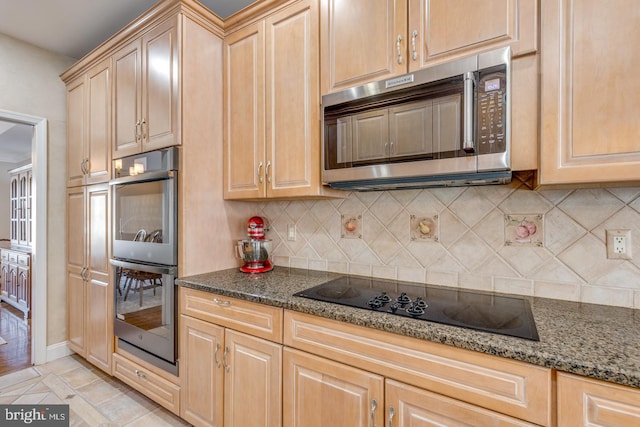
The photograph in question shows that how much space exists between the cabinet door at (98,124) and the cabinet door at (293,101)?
54.0 inches

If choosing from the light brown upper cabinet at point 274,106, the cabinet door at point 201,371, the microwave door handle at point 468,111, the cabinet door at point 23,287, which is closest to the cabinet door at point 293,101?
the light brown upper cabinet at point 274,106

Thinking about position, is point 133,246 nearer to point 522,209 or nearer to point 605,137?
point 522,209

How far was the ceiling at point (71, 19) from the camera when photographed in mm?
2141

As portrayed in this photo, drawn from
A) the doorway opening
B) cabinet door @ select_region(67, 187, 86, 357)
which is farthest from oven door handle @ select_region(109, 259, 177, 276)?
the doorway opening

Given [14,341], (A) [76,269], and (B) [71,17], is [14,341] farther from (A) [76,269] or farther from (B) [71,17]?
(B) [71,17]

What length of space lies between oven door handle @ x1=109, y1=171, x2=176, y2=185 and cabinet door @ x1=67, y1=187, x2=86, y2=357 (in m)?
0.71

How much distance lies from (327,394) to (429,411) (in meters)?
0.41

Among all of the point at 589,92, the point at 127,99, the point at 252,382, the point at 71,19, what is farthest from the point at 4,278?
the point at 589,92

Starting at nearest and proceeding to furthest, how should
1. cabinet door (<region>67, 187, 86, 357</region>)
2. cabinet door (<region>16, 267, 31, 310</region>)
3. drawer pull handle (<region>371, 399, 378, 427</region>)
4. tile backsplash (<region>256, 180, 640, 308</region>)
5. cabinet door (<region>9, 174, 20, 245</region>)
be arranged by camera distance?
drawer pull handle (<region>371, 399, 378, 427</region>) < tile backsplash (<region>256, 180, 640, 308</region>) < cabinet door (<region>67, 187, 86, 357</region>) < cabinet door (<region>16, 267, 31, 310</region>) < cabinet door (<region>9, 174, 20, 245</region>)

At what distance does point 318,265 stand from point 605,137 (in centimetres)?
151

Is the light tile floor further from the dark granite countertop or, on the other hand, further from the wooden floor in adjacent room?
the dark granite countertop

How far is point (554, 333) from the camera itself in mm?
979

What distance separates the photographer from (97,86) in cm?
243

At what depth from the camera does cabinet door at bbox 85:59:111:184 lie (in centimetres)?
232
